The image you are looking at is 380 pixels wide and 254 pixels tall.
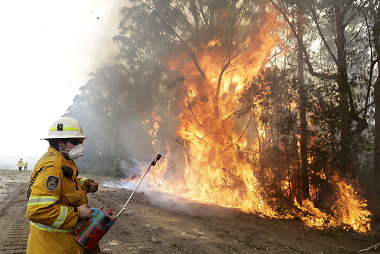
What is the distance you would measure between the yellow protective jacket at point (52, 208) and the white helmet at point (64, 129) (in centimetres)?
21

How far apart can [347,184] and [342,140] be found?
186 cm

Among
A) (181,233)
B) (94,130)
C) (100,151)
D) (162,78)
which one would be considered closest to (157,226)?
(181,233)

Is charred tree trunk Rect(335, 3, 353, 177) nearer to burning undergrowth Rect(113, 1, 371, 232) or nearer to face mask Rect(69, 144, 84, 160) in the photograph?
burning undergrowth Rect(113, 1, 371, 232)

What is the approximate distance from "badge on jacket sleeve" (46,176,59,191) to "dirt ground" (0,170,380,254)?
13.0 feet

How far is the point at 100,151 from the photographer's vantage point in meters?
38.2

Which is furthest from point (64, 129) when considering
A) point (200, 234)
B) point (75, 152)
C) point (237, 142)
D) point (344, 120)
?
point (237, 142)

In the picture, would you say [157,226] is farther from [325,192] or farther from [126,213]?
[325,192]

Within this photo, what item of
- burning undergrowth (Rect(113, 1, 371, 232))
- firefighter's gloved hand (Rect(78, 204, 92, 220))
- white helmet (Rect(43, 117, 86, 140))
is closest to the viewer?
firefighter's gloved hand (Rect(78, 204, 92, 220))

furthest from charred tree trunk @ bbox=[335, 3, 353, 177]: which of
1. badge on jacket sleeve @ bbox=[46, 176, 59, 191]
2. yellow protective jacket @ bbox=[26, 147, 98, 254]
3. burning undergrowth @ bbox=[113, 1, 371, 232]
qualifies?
badge on jacket sleeve @ bbox=[46, 176, 59, 191]

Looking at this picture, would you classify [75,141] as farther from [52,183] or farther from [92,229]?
[92,229]

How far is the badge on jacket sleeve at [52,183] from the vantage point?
2484 mm

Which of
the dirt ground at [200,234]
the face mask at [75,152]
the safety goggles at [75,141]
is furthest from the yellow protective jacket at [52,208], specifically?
the dirt ground at [200,234]

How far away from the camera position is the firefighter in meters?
2.43

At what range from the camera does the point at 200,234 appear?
756cm
